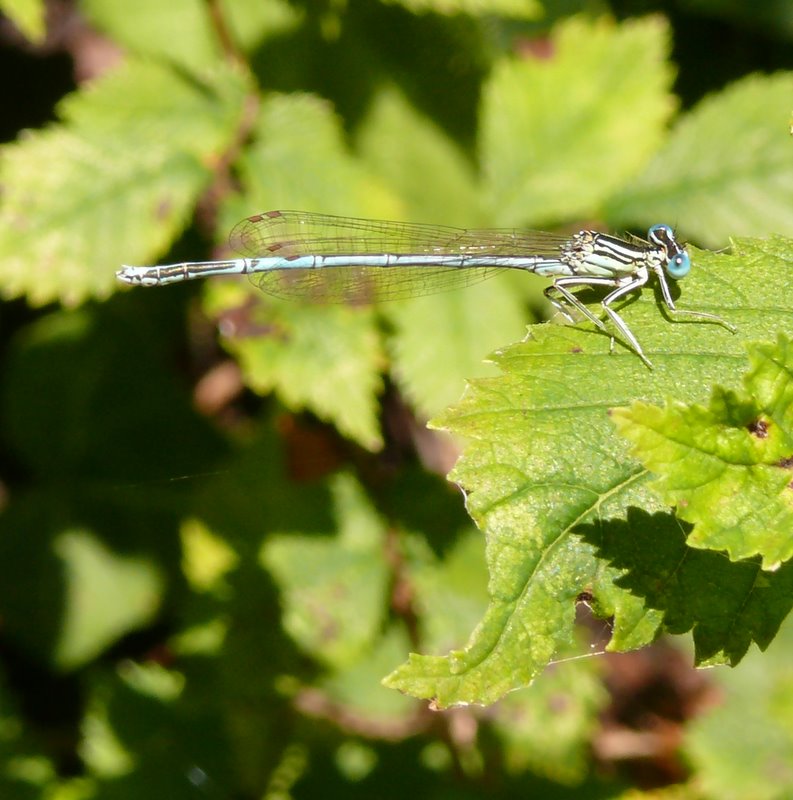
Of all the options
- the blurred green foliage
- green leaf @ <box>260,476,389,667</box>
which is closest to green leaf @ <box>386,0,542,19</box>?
the blurred green foliage

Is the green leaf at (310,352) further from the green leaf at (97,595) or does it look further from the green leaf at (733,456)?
the green leaf at (733,456)

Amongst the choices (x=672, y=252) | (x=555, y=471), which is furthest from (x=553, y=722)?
(x=555, y=471)

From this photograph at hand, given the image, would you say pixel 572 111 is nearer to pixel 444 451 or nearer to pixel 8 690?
pixel 444 451

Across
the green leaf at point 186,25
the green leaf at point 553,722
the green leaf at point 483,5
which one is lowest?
the green leaf at point 553,722

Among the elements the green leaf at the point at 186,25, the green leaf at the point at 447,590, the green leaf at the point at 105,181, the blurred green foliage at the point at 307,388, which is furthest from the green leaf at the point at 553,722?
the green leaf at the point at 186,25

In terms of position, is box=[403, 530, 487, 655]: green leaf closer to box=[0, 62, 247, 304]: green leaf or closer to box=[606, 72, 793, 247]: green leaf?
box=[606, 72, 793, 247]: green leaf

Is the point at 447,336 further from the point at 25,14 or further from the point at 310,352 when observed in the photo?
the point at 25,14

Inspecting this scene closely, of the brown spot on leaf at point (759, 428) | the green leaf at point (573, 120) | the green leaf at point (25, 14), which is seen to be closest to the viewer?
the brown spot on leaf at point (759, 428)
